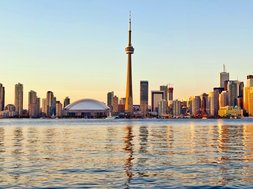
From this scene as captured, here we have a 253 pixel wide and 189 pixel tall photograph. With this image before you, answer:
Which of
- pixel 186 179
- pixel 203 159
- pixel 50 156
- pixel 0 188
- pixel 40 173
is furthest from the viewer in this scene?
pixel 50 156

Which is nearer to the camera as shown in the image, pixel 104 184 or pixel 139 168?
pixel 104 184

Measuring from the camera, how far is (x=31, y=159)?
1538 inches

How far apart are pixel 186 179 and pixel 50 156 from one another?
62.3 ft

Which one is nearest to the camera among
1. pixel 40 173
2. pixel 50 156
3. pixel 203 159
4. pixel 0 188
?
pixel 0 188

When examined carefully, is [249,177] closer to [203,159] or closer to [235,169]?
[235,169]

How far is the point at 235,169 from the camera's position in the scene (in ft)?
105

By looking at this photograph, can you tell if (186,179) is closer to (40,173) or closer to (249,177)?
(249,177)

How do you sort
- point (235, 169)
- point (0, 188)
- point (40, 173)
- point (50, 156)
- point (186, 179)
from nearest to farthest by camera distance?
1. point (0, 188)
2. point (186, 179)
3. point (40, 173)
4. point (235, 169)
5. point (50, 156)

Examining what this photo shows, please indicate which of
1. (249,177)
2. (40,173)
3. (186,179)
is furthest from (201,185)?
(40,173)

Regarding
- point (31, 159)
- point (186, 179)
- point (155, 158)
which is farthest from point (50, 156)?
point (186, 179)

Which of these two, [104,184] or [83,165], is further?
[83,165]

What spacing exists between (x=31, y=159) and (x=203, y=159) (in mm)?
16959

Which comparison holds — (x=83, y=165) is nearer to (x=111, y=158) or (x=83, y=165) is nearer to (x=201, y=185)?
(x=111, y=158)

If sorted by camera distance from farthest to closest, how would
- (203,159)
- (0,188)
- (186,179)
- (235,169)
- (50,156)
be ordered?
1. (50,156)
2. (203,159)
3. (235,169)
4. (186,179)
5. (0,188)
